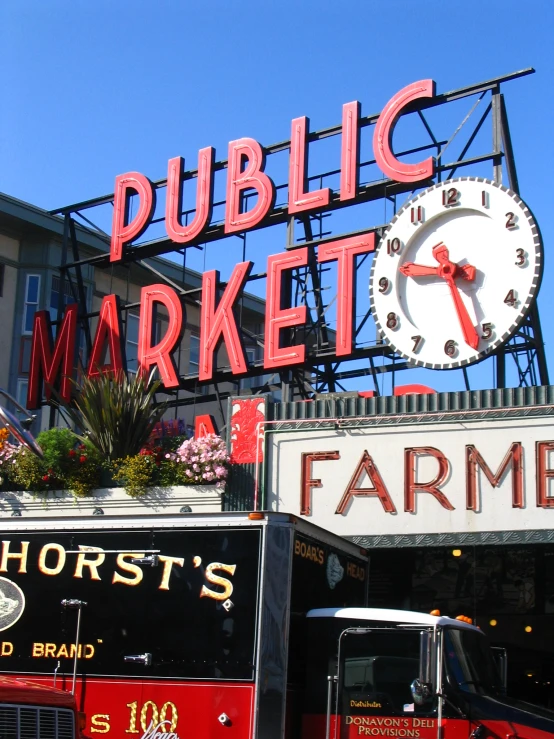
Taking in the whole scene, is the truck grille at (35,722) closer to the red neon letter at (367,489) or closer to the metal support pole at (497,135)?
the red neon letter at (367,489)

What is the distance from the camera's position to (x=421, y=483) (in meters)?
17.0

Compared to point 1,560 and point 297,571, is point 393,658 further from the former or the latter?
point 1,560

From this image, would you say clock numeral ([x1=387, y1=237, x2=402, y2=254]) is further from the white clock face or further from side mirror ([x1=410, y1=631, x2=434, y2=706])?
side mirror ([x1=410, y1=631, x2=434, y2=706])

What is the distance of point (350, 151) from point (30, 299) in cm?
1827

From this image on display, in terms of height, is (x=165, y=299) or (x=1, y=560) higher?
(x=165, y=299)

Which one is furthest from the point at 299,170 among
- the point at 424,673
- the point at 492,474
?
the point at 424,673

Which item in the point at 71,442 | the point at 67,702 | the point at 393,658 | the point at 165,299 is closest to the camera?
the point at 67,702

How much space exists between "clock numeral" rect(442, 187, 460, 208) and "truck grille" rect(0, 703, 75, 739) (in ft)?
54.7

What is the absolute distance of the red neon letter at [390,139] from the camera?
26828mm

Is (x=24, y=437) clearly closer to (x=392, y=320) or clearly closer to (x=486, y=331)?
(x=392, y=320)

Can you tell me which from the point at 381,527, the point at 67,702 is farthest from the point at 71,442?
the point at 67,702

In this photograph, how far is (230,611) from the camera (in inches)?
427

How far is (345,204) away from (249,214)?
322 centimetres

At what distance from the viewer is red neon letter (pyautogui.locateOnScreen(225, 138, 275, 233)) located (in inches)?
1184
